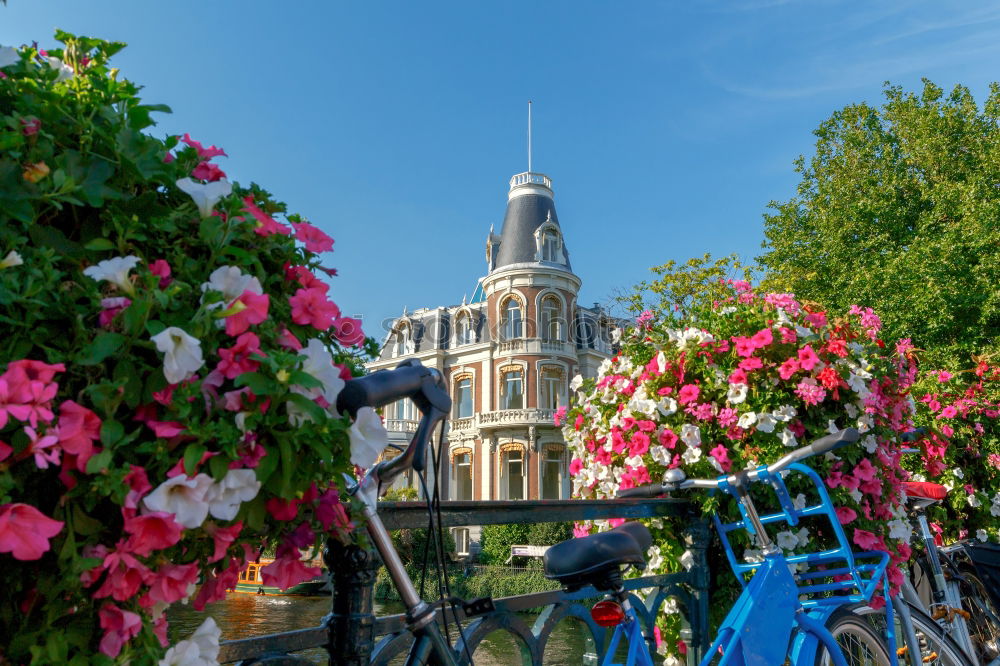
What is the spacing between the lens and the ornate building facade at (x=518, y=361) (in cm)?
3075

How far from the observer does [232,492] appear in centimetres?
102

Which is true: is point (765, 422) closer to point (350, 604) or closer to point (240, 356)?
point (350, 604)

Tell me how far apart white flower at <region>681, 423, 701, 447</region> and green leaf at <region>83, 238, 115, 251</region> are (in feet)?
9.50

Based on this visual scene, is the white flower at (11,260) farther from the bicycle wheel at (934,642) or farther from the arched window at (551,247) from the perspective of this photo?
the arched window at (551,247)

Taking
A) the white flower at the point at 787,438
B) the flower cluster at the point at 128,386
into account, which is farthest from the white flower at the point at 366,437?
the white flower at the point at 787,438

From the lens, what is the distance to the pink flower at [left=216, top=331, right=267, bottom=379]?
1029 millimetres

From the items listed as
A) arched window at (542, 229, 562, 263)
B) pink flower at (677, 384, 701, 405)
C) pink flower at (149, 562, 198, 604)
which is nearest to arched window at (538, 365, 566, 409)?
arched window at (542, 229, 562, 263)

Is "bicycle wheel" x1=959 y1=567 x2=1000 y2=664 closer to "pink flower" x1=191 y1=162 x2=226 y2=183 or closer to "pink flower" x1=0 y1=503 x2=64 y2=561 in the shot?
"pink flower" x1=191 y1=162 x2=226 y2=183

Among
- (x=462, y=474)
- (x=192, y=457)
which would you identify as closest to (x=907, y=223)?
(x=192, y=457)

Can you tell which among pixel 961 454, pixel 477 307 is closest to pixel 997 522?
pixel 961 454

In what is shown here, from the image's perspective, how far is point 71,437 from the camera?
36.0 inches

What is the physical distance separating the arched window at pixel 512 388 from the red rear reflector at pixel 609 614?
2928 centimetres

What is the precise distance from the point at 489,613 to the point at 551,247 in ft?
102

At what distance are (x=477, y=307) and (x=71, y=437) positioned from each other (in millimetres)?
33584
